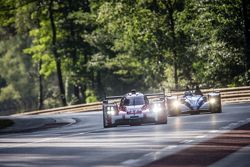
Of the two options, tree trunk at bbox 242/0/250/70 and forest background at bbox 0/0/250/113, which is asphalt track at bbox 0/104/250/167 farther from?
forest background at bbox 0/0/250/113

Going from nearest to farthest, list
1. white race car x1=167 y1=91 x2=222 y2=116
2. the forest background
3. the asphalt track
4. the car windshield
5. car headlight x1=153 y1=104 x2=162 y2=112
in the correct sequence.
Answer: the asphalt track
car headlight x1=153 y1=104 x2=162 y2=112
the car windshield
white race car x1=167 y1=91 x2=222 y2=116
the forest background

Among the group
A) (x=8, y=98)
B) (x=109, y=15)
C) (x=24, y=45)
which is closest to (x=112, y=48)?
(x=109, y=15)

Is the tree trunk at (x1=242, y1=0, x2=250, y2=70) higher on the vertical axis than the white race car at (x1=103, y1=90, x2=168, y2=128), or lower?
higher

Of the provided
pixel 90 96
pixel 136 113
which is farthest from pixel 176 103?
pixel 90 96

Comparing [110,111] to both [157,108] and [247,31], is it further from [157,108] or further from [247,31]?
[247,31]

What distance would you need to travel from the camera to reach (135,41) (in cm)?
5166

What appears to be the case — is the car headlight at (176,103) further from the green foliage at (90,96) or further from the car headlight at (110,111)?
the green foliage at (90,96)

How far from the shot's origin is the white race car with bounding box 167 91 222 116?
2791 cm

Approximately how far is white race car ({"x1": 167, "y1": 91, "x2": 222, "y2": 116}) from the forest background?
1565cm

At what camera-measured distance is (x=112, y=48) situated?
54.8 m

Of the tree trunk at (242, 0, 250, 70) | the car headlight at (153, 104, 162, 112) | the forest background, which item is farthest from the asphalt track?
the forest background

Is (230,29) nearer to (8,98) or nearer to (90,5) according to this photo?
(90,5)

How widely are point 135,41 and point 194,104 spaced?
24196 millimetres

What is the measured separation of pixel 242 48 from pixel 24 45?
39591mm
